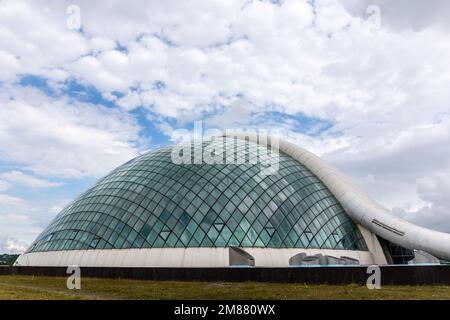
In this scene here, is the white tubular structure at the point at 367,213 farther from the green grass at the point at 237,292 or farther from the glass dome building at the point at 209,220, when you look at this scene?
the green grass at the point at 237,292

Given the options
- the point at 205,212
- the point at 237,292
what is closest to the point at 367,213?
the point at 205,212

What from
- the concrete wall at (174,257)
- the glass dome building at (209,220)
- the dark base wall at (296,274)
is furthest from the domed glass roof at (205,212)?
the dark base wall at (296,274)

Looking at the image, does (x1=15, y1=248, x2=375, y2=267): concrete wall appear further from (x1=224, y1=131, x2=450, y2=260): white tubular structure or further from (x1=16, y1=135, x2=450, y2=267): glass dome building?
(x1=224, y1=131, x2=450, y2=260): white tubular structure

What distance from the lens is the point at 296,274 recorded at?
19516mm

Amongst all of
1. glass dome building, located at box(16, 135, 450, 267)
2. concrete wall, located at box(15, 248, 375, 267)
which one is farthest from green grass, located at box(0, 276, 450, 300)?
glass dome building, located at box(16, 135, 450, 267)

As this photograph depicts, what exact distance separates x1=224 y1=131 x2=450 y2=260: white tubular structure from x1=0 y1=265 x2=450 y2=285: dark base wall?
9096 mm

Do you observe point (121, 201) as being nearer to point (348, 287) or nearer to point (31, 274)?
point (31, 274)

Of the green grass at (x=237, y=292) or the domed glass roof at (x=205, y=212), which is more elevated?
the domed glass roof at (x=205, y=212)

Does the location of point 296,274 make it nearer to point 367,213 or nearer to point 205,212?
point 205,212

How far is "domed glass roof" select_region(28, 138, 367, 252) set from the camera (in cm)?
2717

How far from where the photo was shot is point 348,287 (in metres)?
17.5

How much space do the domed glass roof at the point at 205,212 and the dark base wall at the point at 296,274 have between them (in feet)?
14.2

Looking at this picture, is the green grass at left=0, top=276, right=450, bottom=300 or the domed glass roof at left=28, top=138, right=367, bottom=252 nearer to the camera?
the green grass at left=0, top=276, right=450, bottom=300

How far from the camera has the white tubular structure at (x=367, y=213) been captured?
26.9 metres
